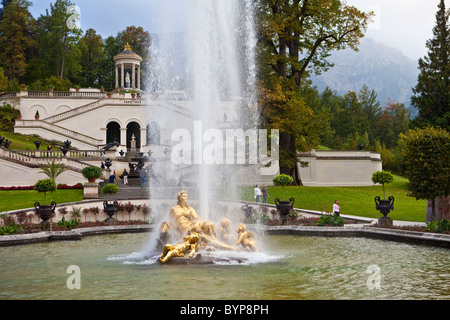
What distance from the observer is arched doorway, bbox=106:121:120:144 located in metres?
61.8

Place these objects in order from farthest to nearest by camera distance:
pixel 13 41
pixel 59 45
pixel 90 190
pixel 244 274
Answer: pixel 59 45
pixel 13 41
pixel 90 190
pixel 244 274

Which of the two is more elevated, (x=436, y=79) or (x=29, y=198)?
(x=436, y=79)

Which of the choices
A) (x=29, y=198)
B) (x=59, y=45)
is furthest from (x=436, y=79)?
(x=59, y=45)

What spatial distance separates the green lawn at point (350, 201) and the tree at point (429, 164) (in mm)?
3814

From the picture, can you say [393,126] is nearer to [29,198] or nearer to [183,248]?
[29,198]

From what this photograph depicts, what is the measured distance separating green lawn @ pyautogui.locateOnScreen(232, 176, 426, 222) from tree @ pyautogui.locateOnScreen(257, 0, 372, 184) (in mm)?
Answer: 4242

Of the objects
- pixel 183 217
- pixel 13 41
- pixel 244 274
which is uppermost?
pixel 13 41

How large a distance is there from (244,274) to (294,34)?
31.1 m

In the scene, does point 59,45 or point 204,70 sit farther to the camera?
point 59,45

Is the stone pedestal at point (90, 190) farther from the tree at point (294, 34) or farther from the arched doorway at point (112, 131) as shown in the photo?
the arched doorway at point (112, 131)

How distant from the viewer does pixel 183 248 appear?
1193cm

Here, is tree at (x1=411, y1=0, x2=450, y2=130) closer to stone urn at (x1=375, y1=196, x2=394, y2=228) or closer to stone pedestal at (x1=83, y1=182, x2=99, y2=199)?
stone urn at (x1=375, y1=196, x2=394, y2=228)
